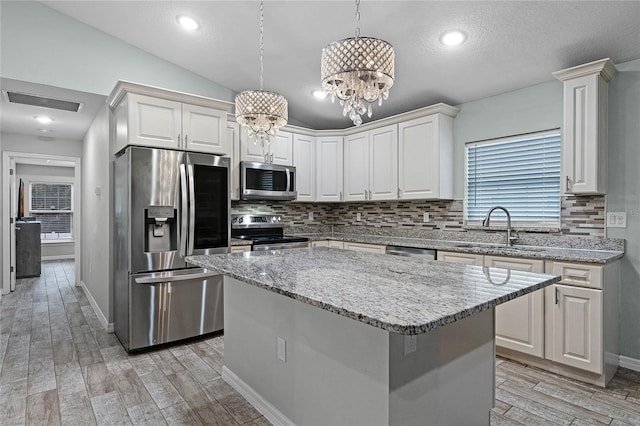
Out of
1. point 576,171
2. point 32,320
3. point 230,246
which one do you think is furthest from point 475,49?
point 32,320

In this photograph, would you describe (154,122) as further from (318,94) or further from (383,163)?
(383,163)

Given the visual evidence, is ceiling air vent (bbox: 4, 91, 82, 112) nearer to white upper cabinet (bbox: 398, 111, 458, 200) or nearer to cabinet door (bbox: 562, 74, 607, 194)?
white upper cabinet (bbox: 398, 111, 458, 200)

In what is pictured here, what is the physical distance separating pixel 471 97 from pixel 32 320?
522 centimetres

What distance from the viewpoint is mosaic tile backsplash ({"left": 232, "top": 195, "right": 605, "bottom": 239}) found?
9.54 feet

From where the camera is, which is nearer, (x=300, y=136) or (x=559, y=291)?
(x=559, y=291)

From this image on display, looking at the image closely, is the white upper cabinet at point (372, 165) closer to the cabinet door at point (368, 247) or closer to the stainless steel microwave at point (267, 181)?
the cabinet door at point (368, 247)

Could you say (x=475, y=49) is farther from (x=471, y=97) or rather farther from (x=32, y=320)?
(x=32, y=320)

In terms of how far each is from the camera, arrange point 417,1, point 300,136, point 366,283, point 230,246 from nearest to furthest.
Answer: point 366,283, point 417,1, point 230,246, point 300,136

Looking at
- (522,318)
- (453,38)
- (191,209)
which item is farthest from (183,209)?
(522,318)

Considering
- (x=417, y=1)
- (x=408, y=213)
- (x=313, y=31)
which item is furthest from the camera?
(x=408, y=213)

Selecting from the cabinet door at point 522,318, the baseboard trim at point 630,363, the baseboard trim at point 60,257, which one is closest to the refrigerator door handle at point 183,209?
the cabinet door at point 522,318

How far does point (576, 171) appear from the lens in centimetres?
271

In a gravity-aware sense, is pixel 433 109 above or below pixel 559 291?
above

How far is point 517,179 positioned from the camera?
341 centimetres
